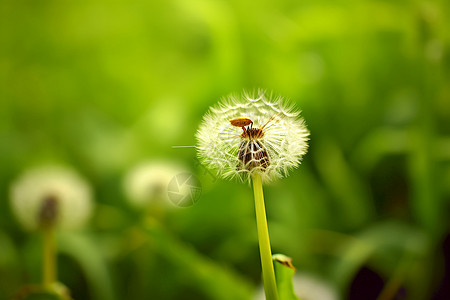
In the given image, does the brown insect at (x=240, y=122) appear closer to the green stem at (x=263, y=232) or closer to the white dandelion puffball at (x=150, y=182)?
the green stem at (x=263, y=232)

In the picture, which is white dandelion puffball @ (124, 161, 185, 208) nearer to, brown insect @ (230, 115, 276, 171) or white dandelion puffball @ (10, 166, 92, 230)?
white dandelion puffball @ (10, 166, 92, 230)

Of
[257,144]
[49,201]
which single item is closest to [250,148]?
[257,144]

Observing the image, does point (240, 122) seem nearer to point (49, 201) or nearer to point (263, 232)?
point (263, 232)

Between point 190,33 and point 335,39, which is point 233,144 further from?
point 190,33

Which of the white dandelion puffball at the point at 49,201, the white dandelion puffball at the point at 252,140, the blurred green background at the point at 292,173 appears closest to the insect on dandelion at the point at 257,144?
the white dandelion puffball at the point at 252,140

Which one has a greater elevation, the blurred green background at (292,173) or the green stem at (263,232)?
the blurred green background at (292,173)

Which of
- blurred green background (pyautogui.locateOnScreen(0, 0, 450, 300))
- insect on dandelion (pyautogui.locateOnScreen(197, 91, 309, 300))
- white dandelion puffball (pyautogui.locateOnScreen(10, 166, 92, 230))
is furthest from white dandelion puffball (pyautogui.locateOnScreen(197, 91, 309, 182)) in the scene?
white dandelion puffball (pyautogui.locateOnScreen(10, 166, 92, 230))

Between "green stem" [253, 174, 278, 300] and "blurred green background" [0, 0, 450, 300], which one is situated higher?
"blurred green background" [0, 0, 450, 300]
